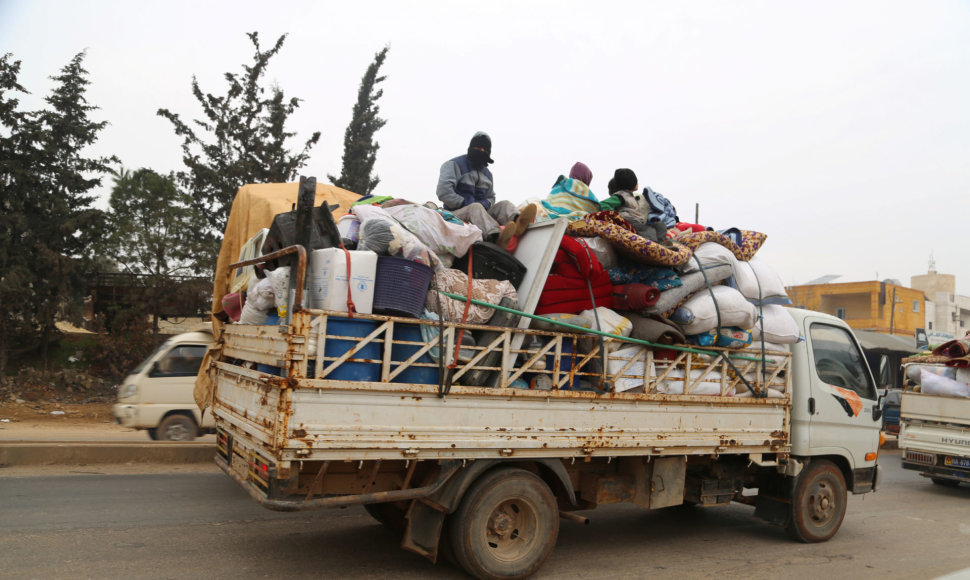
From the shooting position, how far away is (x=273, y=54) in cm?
2008

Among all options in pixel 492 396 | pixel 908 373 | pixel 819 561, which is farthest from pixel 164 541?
pixel 908 373

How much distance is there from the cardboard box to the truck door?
4159 millimetres

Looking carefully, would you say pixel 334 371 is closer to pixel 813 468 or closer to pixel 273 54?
pixel 813 468

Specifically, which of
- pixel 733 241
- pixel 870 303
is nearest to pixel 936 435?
pixel 733 241

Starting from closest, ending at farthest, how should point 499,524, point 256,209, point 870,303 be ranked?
point 499,524 < point 256,209 < point 870,303

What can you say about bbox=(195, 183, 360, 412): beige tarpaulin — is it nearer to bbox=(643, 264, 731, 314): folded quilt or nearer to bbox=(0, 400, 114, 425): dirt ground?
bbox=(643, 264, 731, 314): folded quilt

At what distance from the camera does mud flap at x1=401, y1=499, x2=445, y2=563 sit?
4176 millimetres

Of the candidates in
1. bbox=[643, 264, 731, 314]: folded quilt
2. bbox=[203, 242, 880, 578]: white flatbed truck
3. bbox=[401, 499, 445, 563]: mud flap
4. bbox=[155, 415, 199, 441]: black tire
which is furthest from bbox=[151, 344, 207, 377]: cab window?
bbox=[643, 264, 731, 314]: folded quilt

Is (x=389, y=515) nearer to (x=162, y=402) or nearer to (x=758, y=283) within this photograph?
(x=758, y=283)

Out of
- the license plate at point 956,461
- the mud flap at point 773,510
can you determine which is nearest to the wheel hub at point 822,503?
the mud flap at point 773,510

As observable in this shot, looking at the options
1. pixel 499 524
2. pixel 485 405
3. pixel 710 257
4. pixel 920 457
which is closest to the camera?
pixel 485 405

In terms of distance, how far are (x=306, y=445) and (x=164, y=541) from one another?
224 cm

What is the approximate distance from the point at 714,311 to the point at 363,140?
1921cm

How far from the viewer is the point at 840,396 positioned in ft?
20.1
